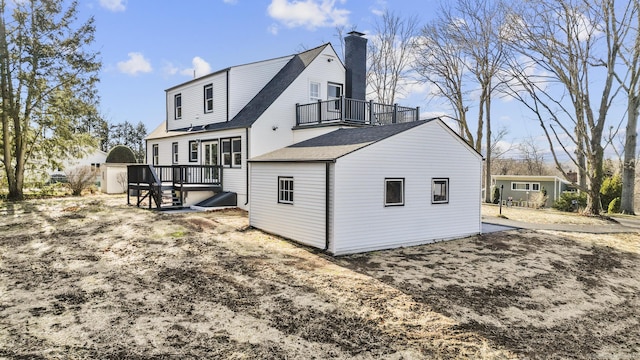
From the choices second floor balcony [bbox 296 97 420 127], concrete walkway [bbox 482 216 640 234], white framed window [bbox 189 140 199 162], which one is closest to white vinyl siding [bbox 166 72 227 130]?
white framed window [bbox 189 140 199 162]

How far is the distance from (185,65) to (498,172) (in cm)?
5385

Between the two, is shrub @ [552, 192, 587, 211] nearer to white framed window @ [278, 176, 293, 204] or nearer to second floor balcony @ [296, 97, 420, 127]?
second floor balcony @ [296, 97, 420, 127]

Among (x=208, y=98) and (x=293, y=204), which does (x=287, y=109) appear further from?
(x=293, y=204)

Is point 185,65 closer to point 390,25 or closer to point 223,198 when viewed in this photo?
point 223,198

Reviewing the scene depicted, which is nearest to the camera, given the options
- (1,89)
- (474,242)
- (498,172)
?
(474,242)

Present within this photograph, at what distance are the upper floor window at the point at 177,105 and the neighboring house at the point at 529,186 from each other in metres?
30.2

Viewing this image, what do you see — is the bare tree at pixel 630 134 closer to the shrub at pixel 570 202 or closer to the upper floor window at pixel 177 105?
the shrub at pixel 570 202

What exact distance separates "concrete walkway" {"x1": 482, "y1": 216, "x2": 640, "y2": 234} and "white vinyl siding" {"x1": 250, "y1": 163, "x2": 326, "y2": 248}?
7486mm

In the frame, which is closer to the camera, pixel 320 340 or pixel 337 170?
pixel 320 340

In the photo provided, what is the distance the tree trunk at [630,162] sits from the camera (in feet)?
68.2

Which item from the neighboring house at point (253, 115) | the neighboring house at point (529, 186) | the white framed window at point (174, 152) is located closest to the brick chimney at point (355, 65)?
the neighboring house at point (253, 115)

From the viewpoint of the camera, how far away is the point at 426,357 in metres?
5.59

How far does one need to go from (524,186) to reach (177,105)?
34.5 m

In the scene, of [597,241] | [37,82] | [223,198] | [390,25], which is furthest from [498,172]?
[37,82]
